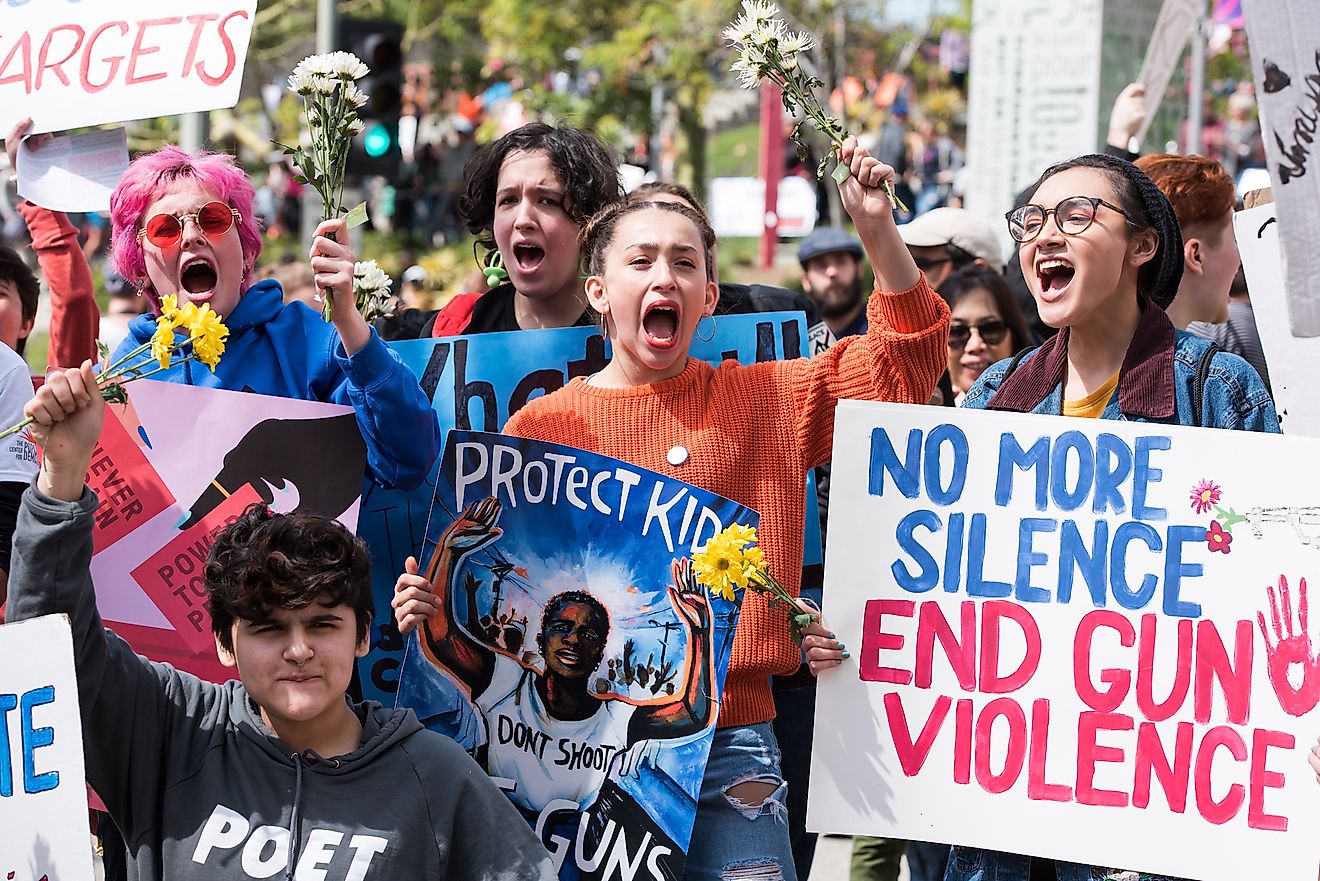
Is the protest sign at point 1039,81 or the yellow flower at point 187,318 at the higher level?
the protest sign at point 1039,81

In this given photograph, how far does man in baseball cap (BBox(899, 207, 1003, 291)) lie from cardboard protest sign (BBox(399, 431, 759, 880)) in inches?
94.8

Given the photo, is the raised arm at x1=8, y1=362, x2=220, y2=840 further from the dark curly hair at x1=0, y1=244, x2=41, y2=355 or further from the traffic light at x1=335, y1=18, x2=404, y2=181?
the traffic light at x1=335, y1=18, x2=404, y2=181

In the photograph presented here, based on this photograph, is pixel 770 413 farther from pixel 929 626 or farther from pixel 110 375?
pixel 110 375

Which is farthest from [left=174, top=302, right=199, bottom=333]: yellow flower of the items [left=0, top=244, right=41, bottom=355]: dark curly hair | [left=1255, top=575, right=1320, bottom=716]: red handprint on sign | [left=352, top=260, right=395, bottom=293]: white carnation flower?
[left=1255, top=575, right=1320, bottom=716]: red handprint on sign

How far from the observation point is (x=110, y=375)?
288cm

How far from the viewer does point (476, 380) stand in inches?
150

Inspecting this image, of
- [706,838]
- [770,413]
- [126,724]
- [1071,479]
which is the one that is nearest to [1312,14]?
[1071,479]

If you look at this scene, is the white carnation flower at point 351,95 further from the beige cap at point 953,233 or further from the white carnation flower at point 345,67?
the beige cap at point 953,233

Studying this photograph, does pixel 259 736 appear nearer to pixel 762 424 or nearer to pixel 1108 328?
pixel 762 424

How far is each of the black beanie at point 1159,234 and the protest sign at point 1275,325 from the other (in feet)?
1.28

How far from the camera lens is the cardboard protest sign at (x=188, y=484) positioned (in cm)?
348

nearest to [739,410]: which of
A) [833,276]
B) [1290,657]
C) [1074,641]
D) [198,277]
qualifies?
[1074,641]

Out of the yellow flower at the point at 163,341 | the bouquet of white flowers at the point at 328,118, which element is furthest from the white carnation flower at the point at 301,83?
the yellow flower at the point at 163,341

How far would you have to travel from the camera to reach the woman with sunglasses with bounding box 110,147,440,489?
3.50 m
